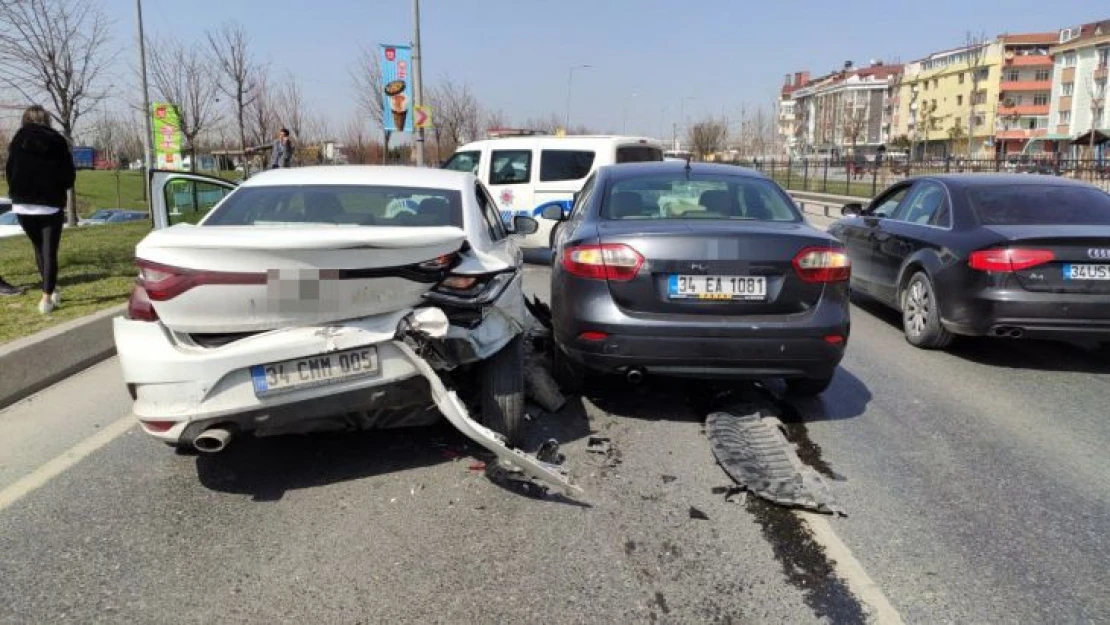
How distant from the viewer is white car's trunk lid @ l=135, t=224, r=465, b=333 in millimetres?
3332

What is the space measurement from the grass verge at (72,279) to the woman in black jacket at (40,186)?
11.5 inches

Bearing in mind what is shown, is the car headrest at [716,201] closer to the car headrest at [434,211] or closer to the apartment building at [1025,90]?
the car headrest at [434,211]

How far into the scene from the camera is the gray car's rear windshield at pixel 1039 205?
6.64 meters

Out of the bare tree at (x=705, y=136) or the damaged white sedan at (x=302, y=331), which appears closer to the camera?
the damaged white sedan at (x=302, y=331)

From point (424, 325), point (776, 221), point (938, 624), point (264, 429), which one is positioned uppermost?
point (776, 221)

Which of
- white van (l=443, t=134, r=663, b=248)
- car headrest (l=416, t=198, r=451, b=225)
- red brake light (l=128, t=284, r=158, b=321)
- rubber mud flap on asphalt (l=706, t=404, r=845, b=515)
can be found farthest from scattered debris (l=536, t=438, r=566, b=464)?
white van (l=443, t=134, r=663, b=248)

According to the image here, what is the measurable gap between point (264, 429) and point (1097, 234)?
5.90 metres

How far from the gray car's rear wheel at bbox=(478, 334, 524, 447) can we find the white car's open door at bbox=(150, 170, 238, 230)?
6.99 ft

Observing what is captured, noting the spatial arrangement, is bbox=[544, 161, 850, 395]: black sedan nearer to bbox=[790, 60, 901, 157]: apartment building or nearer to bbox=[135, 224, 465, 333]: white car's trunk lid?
bbox=[135, 224, 465, 333]: white car's trunk lid

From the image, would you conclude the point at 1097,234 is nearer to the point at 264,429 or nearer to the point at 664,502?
the point at 664,502

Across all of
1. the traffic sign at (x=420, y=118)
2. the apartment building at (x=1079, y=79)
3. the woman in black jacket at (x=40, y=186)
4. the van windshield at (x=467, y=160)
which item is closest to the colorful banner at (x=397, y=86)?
the traffic sign at (x=420, y=118)

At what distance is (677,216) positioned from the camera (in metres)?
5.28

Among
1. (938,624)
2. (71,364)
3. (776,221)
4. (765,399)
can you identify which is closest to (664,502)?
(938,624)

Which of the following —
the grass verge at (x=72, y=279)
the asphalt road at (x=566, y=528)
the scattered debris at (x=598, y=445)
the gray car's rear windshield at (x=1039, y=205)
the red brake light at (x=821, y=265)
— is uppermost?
the gray car's rear windshield at (x=1039, y=205)
